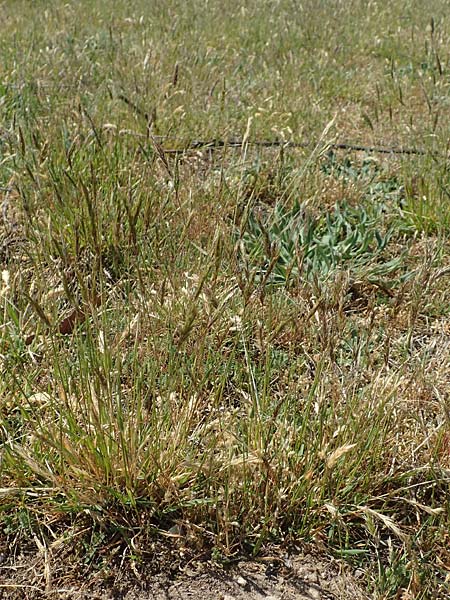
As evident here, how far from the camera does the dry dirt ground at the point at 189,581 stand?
1594 mm

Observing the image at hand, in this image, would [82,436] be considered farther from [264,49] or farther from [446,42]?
[446,42]

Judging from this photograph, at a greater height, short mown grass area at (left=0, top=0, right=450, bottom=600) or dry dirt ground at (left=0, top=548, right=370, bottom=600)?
short mown grass area at (left=0, top=0, right=450, bottom=600)

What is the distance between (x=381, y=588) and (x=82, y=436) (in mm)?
823

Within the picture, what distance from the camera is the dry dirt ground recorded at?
159 centimetres

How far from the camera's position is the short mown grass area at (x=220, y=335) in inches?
65.9

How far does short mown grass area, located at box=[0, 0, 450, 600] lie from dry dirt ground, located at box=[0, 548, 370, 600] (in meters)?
0.05

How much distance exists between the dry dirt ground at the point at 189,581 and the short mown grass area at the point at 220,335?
0.05 metres

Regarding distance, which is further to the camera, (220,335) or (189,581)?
(220,335)

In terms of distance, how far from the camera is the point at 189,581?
5.36ft

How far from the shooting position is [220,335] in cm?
218

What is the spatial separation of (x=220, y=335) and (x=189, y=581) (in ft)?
2.64

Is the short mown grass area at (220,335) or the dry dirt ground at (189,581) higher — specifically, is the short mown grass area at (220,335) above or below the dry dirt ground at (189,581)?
above

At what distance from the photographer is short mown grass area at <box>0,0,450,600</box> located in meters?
1.67

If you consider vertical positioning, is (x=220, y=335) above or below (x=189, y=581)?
above
